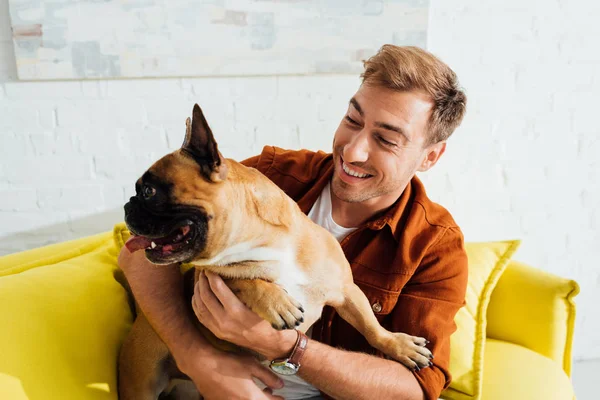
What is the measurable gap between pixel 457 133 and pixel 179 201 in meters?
1.62

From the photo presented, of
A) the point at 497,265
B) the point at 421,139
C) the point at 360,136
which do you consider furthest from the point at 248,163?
the point at 497,265

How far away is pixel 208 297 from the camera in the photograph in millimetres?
1281

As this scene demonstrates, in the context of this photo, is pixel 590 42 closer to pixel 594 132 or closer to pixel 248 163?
pixel 594 132

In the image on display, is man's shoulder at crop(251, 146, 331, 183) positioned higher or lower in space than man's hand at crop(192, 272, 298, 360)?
higher

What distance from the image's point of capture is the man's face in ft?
4.82

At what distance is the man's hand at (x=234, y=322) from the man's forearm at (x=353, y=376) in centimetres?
8

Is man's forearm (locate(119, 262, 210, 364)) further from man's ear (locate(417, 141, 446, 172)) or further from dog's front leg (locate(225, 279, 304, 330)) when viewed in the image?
man's ear (locate(417, 141, 446, 172))

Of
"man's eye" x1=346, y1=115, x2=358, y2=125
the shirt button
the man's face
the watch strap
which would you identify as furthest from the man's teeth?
the watch strap

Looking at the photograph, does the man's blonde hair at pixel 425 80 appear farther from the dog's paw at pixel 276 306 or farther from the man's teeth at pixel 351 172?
the dog's paw at pixel 276 306

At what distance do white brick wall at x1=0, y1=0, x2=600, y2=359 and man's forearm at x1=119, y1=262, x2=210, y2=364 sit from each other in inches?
31.0

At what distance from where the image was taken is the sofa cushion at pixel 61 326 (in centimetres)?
122

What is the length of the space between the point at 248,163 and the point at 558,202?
5.06 ft

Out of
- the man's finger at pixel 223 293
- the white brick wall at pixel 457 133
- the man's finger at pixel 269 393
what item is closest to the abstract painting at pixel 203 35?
the white brick wall at pixel 457 133

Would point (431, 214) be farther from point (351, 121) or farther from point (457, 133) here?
point (457, 133)
